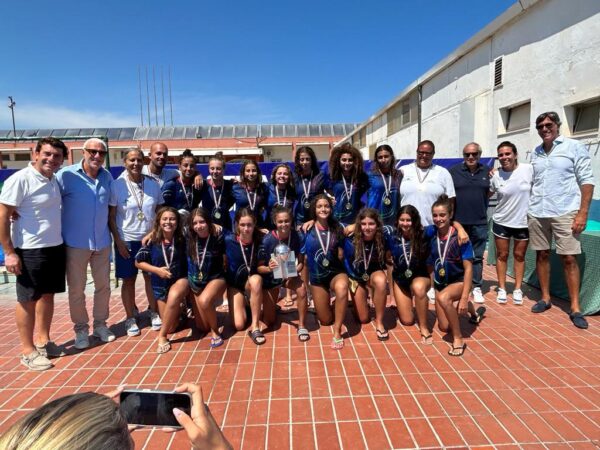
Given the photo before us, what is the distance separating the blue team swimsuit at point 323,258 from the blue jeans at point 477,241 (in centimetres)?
190

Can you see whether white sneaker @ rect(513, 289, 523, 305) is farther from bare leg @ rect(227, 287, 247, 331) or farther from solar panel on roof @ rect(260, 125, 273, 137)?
solar panel on roof @ rect(260, 125, 273, 137)

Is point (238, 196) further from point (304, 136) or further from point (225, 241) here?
point (304, 136)

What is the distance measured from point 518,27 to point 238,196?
776 cm

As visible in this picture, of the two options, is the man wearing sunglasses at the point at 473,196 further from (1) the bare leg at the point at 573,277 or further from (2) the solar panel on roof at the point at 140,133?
(2) the solar panel on roof at the point at 140,133

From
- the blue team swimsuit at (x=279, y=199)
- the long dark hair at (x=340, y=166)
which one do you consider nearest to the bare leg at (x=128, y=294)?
the blue team swimsuit at (x=279, y=199)

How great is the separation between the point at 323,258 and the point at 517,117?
24.0ft

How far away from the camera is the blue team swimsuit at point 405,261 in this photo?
3.90 m

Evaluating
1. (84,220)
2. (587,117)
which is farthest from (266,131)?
(84,220)

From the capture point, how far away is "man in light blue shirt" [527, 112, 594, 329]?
4062 mm

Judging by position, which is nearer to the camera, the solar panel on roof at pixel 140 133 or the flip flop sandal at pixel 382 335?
the flip flop sandal at pixel 382 335

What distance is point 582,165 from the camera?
4082 mm

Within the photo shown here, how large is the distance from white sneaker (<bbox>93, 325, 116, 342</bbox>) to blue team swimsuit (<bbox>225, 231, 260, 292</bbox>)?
1.39 m

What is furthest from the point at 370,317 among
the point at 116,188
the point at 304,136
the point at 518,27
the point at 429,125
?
the point at 304,136

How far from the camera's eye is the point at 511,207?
4707 millimetres
